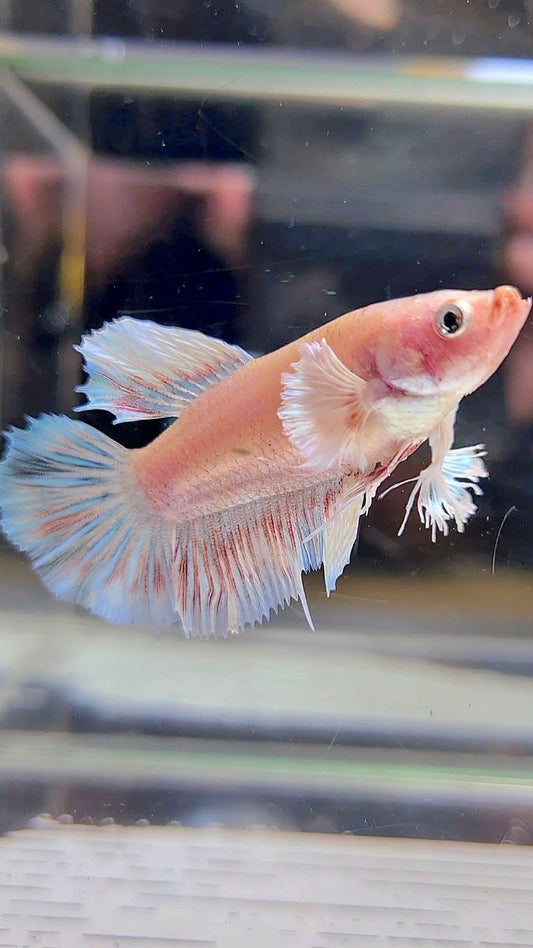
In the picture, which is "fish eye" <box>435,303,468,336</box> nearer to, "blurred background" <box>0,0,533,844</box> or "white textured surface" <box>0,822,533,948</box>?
"blurred background" <box>0,0,533,844</box>

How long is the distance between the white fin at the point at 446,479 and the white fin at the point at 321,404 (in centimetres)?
18

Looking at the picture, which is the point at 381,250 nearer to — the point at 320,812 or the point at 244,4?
the point at 244,4

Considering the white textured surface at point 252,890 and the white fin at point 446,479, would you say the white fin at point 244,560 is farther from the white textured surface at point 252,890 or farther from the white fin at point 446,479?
the white textured surface at point 252,890

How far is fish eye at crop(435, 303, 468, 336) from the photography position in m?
1.05

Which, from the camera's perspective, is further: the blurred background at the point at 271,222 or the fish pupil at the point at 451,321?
the blurred background at the point at 271,222

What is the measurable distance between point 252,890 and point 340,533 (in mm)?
865

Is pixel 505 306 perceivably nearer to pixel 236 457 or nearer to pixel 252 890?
pixel 236 457

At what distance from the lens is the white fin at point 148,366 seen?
4.31ft

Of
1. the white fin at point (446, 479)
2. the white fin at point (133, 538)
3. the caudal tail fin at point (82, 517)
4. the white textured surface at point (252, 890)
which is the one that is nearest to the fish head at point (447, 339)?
the white fin at point (446, 479)

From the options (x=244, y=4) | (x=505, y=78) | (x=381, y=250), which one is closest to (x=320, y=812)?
(x=381, y=250)

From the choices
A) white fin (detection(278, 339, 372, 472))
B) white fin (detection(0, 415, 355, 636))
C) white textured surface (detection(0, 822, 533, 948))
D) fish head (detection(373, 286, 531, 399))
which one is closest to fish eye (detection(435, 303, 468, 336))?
fish head (detection(373, 286, 531, 399))

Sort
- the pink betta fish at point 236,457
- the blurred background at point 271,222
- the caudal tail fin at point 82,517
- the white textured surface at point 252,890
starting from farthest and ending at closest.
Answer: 1. the blurred background at point 271,222
2. the white textured surface at point 252,890
3. the caudal tail fin at point 82,517
4. the pink betta fish at point 236,457

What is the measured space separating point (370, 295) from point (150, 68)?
0.83 metres

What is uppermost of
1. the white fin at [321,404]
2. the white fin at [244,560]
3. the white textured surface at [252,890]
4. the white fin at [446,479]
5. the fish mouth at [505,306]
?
the fish mouth at [505,306]
